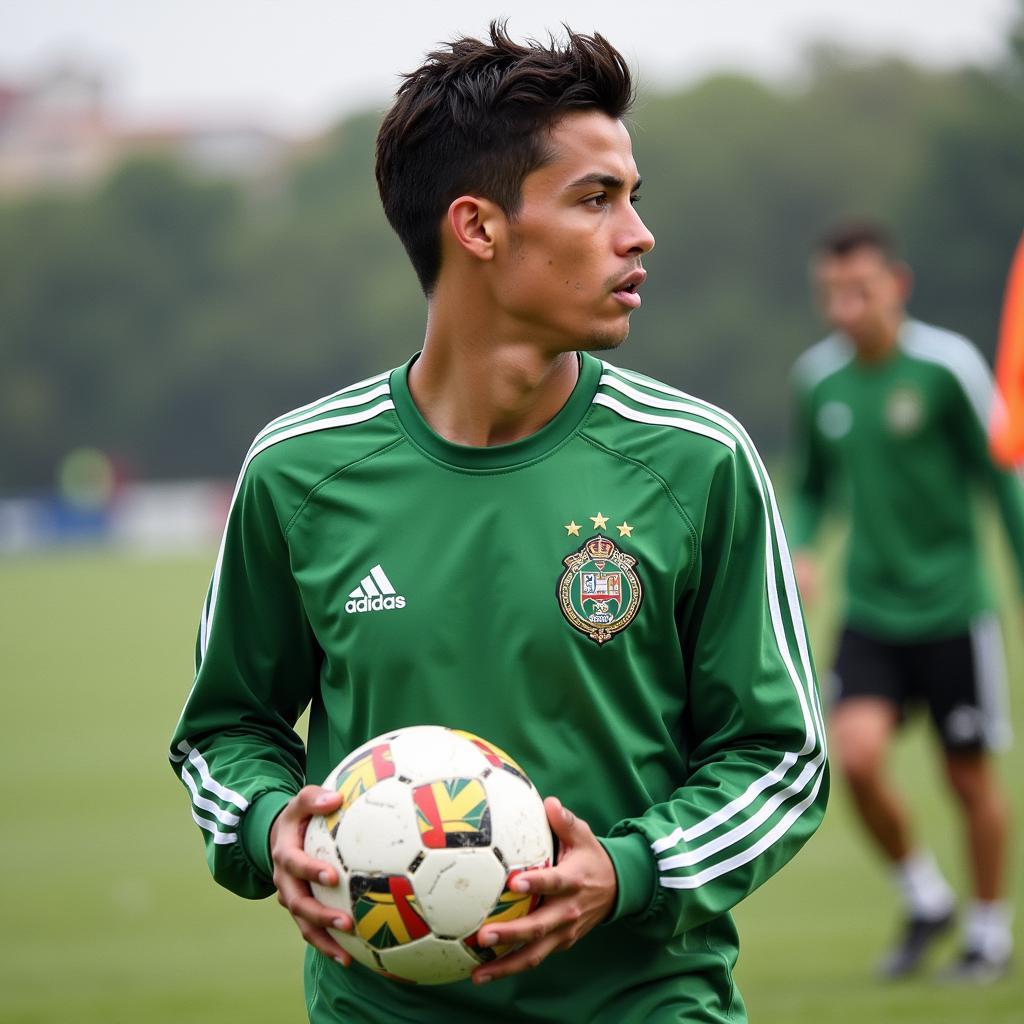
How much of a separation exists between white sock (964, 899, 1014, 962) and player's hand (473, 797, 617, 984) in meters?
4.84

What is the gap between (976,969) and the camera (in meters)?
7.36

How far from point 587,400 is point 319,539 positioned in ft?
1.81

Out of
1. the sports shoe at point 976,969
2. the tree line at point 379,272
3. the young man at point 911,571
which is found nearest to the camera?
the sports shoe at point 976,969

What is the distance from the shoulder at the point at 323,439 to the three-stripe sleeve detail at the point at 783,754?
1.37 ft

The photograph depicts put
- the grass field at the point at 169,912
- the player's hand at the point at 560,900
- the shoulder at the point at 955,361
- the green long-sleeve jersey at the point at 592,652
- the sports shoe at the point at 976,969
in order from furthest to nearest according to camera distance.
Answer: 1. the shoulder at the point at 955,361
2. the sports shoe at the point at 976,969
3. the grass field at the point at 169,912
4. the green long-sleeve jersey at the point at 592,652
5. the player's hand at the point at 560,900

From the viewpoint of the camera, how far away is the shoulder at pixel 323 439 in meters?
3.40

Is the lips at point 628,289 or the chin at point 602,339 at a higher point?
the lips at point 628,289

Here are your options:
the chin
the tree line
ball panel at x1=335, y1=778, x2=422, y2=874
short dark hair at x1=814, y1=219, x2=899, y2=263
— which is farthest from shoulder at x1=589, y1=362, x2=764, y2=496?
the tree line

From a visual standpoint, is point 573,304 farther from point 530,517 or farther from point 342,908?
point 342,908

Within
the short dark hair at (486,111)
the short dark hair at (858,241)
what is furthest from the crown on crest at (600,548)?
the short dark hair at (858,241)

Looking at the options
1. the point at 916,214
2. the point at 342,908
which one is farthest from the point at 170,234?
the point at 342,908

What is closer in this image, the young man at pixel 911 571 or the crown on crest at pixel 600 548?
the crown on crest at pixel 600 548

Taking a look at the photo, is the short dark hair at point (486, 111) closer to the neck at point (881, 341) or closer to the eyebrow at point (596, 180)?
the eyebrow at point (596, 180)

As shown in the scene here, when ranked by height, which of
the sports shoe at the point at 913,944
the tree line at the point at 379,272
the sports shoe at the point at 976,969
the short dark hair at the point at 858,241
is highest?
the tree line at the point at 379,272
